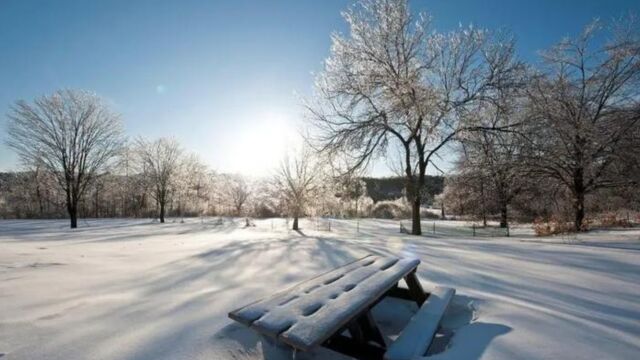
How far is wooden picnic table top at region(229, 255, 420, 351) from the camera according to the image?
196 cm

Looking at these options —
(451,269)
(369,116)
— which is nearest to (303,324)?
(451,269)

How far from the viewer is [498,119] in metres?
14.8

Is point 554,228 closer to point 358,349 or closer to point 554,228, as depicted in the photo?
point 554,228

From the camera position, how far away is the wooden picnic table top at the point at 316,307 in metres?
1.96

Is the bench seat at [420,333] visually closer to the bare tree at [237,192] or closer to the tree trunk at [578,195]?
the tree trunk at [578,195]

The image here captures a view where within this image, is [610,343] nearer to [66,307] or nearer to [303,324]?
[303,324]

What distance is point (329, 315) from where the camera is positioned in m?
2.14

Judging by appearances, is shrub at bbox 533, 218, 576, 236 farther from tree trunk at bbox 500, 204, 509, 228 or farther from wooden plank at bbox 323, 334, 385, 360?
wooden plank at bbox 323, 334, 385, 360

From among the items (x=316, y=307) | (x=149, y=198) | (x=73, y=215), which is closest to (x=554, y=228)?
(x=316, y=307)

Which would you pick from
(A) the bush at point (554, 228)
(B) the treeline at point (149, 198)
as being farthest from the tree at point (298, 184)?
(A) the bush at point (554, 228)

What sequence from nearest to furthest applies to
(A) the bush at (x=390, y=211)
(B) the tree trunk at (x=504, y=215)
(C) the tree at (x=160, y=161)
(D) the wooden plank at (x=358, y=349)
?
1. (D) the wooden plank at (x=358, y=349)
2. (B) the tree trunk at (x=504, y=215)
3. (C) the tree at (x=160, y=161)
4. (A) the bush at (x=390, y=211)

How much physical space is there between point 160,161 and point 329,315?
39842 millimetres

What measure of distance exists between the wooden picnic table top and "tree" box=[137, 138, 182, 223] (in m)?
37.9

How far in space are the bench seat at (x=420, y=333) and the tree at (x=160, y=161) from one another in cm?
3809
